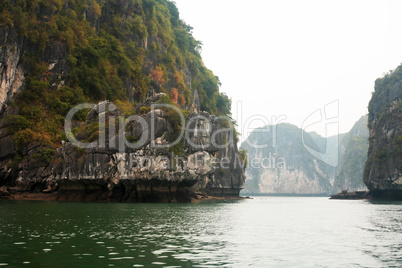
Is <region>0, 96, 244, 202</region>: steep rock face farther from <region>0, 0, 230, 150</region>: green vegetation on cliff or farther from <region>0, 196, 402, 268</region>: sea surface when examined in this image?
<region>0, 196, 402, 268</region>: sea surface

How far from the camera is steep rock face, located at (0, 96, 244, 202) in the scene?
1629 inches

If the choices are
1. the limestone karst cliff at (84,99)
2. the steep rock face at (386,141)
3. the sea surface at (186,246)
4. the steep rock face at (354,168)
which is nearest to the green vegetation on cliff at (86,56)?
the limestone karst cliff at (84,99)

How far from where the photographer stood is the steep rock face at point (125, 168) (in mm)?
41375

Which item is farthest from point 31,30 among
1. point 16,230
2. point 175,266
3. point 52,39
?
point 175,266

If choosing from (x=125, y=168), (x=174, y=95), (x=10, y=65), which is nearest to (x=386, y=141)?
(x=174, y=95)

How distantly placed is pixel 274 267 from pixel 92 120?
39566 mm

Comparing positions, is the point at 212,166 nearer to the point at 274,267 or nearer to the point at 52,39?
the point at 52,39

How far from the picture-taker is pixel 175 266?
9820 millimetres

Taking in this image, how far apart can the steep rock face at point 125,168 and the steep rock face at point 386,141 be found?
3900 cm

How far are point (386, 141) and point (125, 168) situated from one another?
53.5 m

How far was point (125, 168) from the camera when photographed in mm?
41438

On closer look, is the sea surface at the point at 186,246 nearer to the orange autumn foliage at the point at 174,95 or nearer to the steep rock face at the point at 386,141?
the orange autumn foliage at the point at 174,95

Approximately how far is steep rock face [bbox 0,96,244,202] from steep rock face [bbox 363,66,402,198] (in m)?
39.0

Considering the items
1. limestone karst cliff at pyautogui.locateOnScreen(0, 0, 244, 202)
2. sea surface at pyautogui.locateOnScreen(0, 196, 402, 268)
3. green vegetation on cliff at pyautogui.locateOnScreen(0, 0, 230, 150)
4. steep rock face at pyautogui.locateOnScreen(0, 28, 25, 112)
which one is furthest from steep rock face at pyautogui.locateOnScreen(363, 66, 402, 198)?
steep rock face at pyautogui.locateOnScreen(0, 28, 25, 112)
